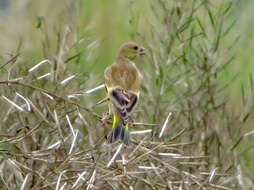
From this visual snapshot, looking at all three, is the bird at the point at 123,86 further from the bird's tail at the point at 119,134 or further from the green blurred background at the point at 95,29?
the green blurred background at the point at 95,29

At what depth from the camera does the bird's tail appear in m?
3.89

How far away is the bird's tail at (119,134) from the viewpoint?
3.89 m

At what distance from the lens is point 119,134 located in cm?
404

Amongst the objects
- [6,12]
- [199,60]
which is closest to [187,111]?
[199,60]

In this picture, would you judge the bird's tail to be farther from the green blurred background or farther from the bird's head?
the bird's head

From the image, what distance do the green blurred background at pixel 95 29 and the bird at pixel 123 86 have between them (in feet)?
0.58

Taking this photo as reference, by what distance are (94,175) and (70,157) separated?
15 cm

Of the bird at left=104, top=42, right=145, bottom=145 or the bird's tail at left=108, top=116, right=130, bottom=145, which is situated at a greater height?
the bird at left=104, top=42, right=145, bottom=145

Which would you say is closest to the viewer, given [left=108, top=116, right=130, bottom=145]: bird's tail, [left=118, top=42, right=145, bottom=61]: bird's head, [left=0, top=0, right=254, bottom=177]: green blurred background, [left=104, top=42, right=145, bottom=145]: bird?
[left=108, top=116, right=130, bottom=145]: bird's tail

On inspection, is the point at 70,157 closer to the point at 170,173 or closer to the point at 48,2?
the point at 170,173

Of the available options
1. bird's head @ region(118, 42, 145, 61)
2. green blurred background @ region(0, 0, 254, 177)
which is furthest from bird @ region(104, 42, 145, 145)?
green blurred background @ region(0, 0, 254, 177)

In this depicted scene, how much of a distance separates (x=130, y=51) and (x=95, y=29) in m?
3.66

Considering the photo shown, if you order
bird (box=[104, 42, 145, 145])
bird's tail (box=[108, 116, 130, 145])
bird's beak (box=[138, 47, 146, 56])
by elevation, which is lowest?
bird's tail (box=[108, 116, 130, 145])

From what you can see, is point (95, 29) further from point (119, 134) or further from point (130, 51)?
point (119, 134)
